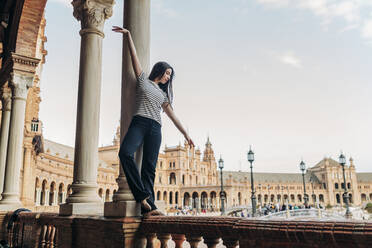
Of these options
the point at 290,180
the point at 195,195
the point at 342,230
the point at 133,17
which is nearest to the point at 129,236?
the point at 342,230

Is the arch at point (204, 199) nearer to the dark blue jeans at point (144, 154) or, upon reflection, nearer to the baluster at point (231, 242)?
the dark blue jeans at point (144, 154)

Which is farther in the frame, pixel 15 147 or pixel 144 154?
pixel 15 147

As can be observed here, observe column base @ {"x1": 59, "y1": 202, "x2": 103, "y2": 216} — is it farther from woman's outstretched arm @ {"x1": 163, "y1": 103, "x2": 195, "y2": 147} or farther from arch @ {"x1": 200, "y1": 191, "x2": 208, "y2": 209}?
arch @ {"x1": 200, "y1": 191, "x2": 208, "y2": 209}

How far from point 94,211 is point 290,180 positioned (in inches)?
4945

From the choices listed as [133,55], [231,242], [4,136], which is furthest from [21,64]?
[231,242]

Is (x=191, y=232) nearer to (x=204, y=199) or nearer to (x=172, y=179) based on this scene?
(x=204, y=199)

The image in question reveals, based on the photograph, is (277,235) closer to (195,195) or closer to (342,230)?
(342,230)

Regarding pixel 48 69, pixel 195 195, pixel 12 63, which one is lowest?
pixel 195 195

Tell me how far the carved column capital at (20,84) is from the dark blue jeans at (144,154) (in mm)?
8062

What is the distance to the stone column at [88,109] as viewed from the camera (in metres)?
5.54

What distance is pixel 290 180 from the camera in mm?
122688

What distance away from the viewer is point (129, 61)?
467 cm

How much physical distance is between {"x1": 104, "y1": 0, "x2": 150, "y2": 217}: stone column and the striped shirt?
1.59 feet

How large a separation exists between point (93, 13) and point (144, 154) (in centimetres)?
340
